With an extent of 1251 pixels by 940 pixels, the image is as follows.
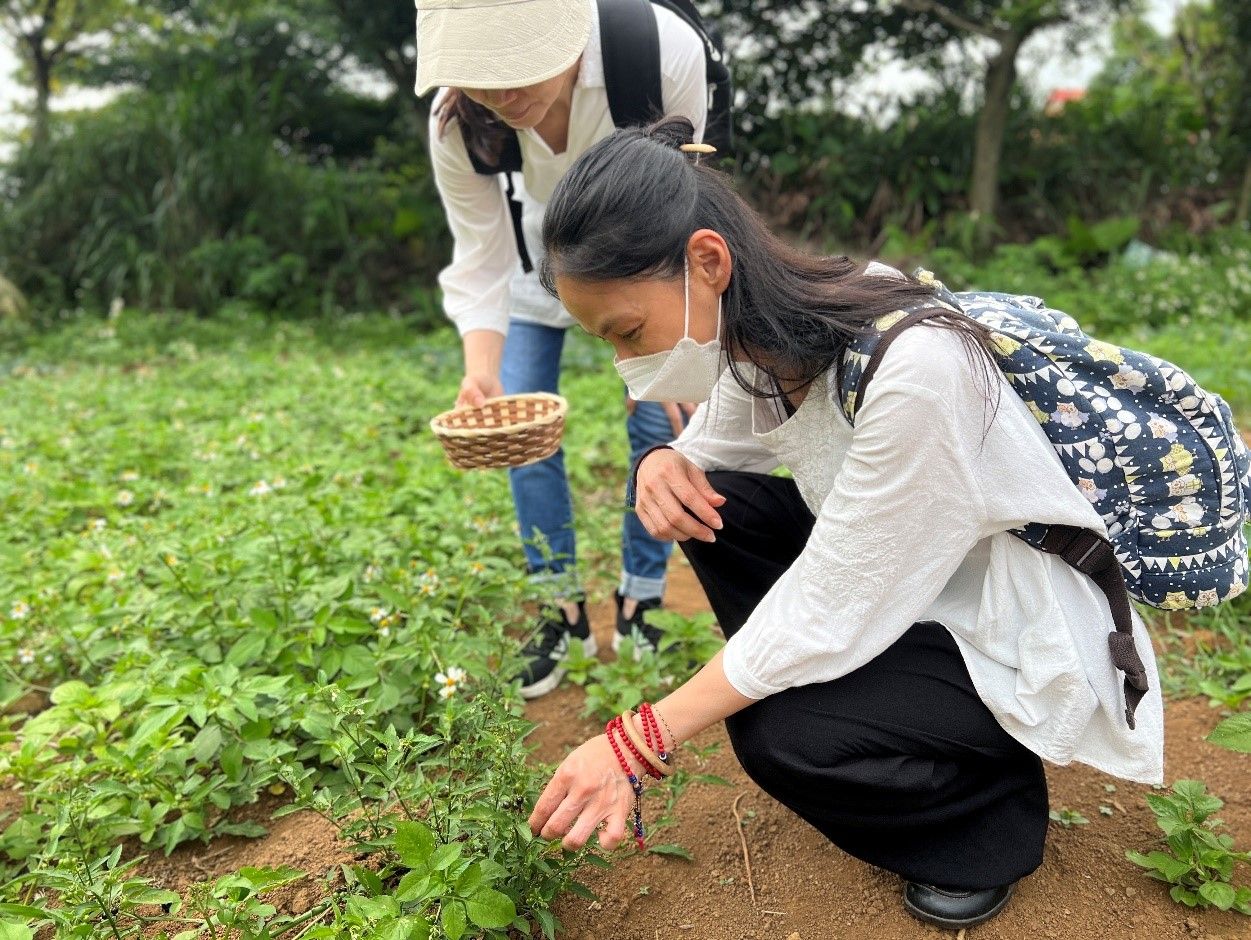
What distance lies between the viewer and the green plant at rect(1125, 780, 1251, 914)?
160 centimetres

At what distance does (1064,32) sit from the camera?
328 inches

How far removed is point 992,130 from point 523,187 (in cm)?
679

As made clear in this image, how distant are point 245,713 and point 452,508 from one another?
1.24m

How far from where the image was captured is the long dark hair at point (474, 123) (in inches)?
82.0

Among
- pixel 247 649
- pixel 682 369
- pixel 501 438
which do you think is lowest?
pixel 247 649

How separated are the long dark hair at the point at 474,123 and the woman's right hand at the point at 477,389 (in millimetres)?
503

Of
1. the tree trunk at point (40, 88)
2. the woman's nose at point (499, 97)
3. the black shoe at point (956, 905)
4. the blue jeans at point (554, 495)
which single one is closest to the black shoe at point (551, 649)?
the blue jeans at point (554, 495)

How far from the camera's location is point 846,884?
5.63ft

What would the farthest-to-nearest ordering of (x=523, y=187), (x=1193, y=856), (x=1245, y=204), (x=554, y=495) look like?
(x=1245, y=204) < (x=554, y=495) < (x=523, y=187) < (x=1193, y=856)

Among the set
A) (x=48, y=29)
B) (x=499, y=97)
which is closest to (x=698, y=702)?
(x=499, y=97)

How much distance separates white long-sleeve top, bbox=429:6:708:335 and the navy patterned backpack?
3.06ft

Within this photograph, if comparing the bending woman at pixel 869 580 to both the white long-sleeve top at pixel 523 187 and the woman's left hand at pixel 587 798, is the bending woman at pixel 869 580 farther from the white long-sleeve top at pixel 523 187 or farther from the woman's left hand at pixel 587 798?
the white long-sleeve top at pixel 523 187

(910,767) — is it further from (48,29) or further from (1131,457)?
(48,29)

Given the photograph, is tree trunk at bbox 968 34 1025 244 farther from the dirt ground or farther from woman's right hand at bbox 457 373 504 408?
the dirt ground
